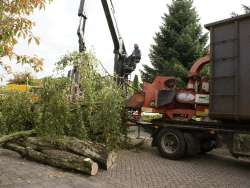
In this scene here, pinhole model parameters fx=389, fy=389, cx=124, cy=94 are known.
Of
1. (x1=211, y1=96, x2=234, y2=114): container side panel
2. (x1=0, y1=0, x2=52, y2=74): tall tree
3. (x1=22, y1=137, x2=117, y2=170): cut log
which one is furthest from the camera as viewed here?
(x1=211, y1=96, x2=234, y2=114): container side panel

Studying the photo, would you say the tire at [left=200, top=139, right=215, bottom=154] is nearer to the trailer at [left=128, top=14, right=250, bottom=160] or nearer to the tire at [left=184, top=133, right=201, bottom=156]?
the trailer at [left=128, top=14, right=250, bottom=160]

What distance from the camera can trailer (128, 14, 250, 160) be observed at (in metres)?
9.45

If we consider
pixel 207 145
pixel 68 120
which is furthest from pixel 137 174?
pixel 207 145

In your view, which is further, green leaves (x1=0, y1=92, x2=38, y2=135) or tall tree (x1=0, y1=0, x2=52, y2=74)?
green leaves (x1=0, y1=92, x2=38, y2=135)

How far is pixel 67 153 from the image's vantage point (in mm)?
8719

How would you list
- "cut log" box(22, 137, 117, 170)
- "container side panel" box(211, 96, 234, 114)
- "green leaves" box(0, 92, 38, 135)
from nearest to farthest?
"cut log" box(22, 137, 117, 170)
"container side panel" box(211, 96, 234, 114)
"green leaves" box(0, 92, 38, 135)

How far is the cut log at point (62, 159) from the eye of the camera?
8148mm

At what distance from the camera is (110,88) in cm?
1048

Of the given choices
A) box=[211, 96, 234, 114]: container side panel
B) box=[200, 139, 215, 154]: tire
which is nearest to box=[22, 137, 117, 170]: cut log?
box=[211, 96, 234, 114]: container side panel

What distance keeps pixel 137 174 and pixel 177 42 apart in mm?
18697

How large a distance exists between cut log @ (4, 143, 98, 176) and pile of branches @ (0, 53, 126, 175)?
2cm

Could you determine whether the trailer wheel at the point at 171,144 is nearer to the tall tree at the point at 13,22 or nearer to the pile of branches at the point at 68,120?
the pile of branches at the point at 68,120

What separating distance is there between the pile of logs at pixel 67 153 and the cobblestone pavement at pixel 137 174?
17cm

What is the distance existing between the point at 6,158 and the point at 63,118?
5.52ft
